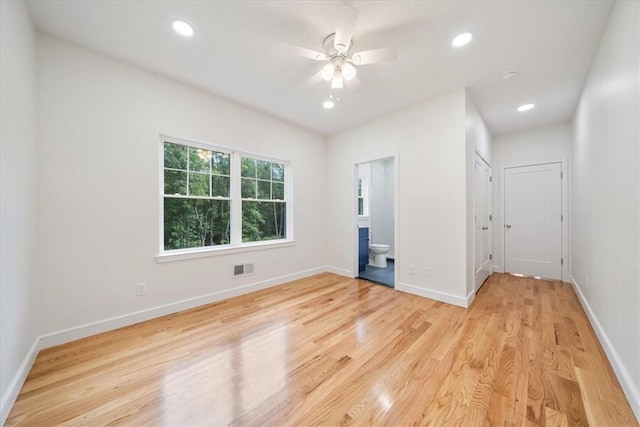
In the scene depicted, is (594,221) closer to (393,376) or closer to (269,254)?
(393,376)

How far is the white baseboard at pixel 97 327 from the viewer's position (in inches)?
59.4

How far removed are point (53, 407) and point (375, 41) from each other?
358cm

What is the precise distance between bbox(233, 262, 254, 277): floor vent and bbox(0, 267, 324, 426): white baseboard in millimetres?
187

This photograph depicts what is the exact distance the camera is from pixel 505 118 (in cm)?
392

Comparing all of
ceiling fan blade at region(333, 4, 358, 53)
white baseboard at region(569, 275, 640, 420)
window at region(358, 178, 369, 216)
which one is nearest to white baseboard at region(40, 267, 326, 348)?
window at region(358, 178, 369, 216)

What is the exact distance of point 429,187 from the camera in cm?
333

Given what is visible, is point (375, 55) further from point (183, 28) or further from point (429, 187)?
point (429, 187)

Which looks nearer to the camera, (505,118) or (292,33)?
(292,33)

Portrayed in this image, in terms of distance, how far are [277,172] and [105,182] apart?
2.30 meters

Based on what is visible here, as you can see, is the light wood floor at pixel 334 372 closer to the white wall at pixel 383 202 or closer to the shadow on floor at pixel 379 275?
the shadow on floor at pixel 379 275

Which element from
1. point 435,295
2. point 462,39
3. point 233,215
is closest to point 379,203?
point 435,295

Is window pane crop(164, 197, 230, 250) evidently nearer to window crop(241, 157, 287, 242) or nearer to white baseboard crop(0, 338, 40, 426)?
window crop(241, 157, 287, 242)

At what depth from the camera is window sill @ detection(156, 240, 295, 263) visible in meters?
2.79

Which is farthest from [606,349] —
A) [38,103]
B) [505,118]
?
[38,103]
